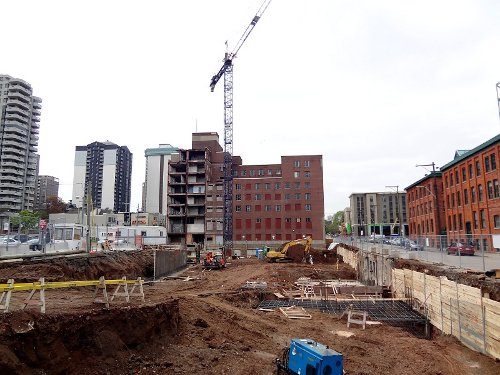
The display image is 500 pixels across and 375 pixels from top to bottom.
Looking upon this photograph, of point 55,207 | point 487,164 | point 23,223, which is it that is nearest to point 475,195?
point 487,164

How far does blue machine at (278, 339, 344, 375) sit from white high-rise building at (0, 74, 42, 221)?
378ft

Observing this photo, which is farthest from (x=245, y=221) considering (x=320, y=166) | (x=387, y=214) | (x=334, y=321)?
(x=387, y=214)

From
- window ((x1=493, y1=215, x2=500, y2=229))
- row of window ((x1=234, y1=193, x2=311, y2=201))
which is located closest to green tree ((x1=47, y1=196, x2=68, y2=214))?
row of window ((x1=234, y1=193, x2=311, y2=201))

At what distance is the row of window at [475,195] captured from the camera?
48.1 m

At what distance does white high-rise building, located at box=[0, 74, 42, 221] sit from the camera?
108m

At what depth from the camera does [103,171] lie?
170125mm

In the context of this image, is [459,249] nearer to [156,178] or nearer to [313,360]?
[313,360]

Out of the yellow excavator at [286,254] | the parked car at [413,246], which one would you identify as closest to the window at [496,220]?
the parked car at [413,246]

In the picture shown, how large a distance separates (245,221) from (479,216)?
4820 centimetres

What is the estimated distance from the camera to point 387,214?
493 ft

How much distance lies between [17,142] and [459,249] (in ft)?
405

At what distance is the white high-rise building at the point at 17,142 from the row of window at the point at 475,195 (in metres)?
108

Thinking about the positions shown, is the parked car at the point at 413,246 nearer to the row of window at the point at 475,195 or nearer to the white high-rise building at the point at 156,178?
the row of window at the point at 475,195

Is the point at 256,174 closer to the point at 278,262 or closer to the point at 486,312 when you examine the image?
the point at 278,262
